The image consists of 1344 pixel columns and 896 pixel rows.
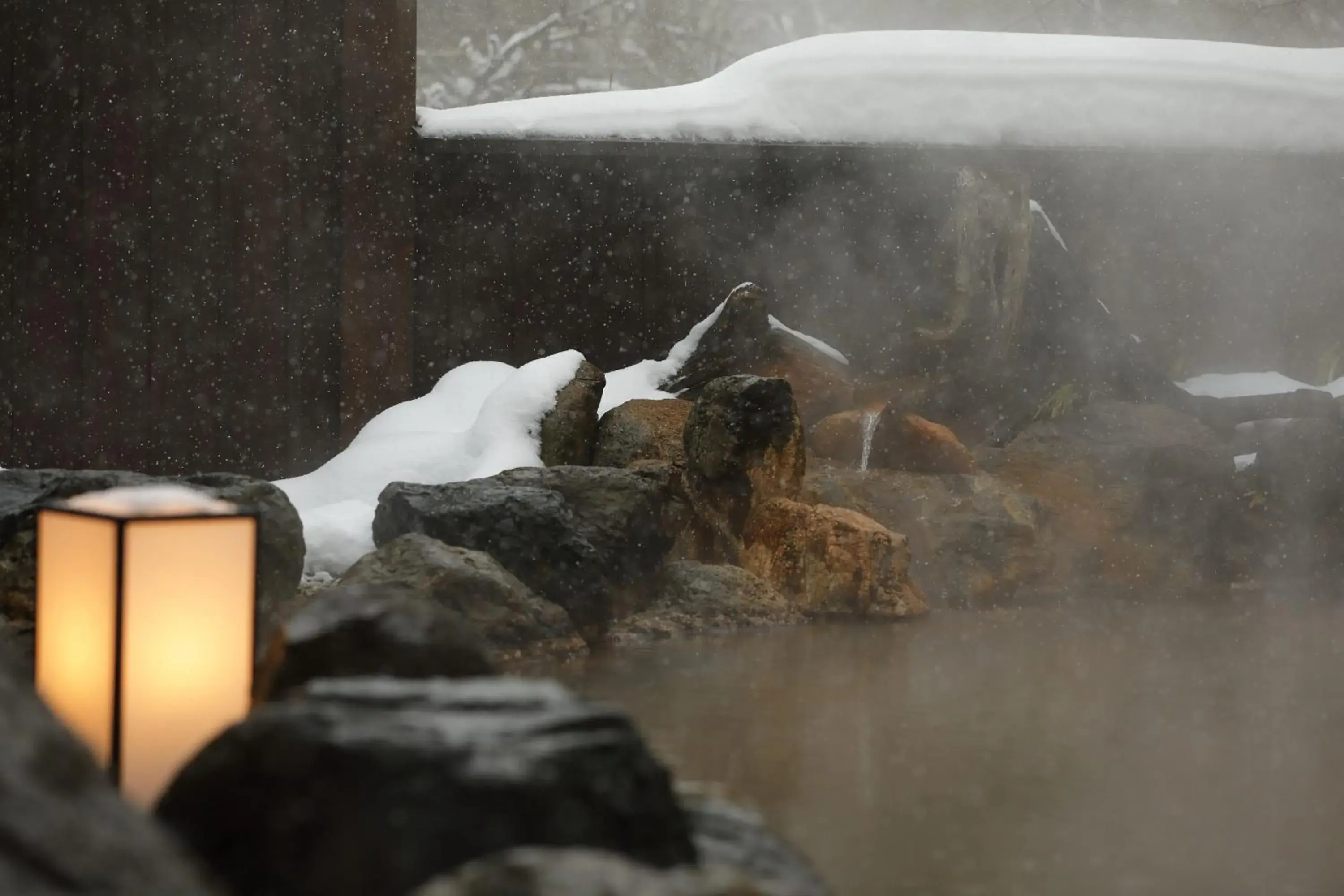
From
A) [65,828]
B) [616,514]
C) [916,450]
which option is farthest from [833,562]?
[65,828]

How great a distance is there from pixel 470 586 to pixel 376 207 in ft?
11.1

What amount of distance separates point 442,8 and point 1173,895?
1620 cm

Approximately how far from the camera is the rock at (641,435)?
7453 mm

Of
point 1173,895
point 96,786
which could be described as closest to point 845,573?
point 1173,895

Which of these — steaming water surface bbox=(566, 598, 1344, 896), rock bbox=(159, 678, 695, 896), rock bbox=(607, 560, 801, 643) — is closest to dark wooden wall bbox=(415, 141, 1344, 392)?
rock bbox=(607, 560, 801, 643)

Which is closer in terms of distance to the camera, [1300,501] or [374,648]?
[374,648]

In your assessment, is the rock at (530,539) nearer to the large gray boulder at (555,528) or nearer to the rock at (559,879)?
the large gray boulder at (555,528)

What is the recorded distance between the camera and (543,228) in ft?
29.0

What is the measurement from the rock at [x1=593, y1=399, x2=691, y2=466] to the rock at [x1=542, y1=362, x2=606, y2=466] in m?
0.07

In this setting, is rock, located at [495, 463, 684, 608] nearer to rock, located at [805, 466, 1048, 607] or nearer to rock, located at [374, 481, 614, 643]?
rock, located at [374, 481, 614, 643]

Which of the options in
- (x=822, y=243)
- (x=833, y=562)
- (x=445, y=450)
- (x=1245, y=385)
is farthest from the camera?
(x=1245, y=385)

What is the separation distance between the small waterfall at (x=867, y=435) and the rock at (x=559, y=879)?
665cm

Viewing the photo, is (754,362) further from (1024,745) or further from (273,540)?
(1024,745)

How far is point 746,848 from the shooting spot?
2.27 m
